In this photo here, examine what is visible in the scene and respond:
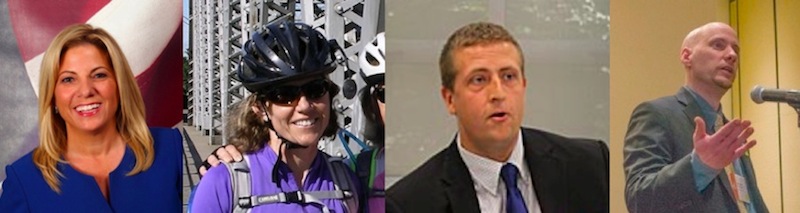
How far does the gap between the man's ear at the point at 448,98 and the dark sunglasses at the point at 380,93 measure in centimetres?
26

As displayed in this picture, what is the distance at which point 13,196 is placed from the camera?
2.74m

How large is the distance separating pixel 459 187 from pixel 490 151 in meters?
0.18

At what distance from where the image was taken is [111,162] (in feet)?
9.23

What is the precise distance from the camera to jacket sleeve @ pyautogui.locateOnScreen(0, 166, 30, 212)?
8.94 ft

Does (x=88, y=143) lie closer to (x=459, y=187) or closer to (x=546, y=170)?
(x=459, y=187)

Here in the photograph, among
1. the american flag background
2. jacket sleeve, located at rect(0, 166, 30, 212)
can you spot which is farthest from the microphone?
jacket sleeve, located at rect(0, 166, 30, 212)

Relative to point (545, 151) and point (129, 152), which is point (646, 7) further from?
point (129, 152)

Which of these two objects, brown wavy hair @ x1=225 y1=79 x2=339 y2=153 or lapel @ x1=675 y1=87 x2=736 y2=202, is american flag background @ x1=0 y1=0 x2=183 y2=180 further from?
lapel @ x1=675 y1=87 x2=736 y2=202

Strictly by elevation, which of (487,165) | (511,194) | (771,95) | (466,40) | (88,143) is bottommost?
(511,194)

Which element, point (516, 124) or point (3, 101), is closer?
point (3, 101)

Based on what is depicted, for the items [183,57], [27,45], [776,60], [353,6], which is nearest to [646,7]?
[776,60]

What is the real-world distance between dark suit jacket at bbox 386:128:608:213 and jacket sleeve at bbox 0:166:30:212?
119cm

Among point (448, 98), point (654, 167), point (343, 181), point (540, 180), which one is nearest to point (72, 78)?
point (343, 181)

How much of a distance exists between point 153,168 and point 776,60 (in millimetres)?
2355
